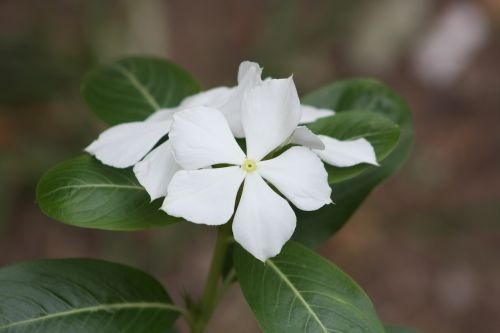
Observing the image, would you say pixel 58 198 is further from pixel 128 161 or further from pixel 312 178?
pixel 312 178

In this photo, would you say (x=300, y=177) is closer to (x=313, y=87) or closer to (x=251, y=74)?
(x=251, y=74)

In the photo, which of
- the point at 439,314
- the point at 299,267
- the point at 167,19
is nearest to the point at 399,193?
the point at 439,314

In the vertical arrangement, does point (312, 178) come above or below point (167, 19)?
above

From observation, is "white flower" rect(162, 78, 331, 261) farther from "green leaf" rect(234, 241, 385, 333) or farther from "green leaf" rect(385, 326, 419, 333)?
"green leaf" rect(385, 326, 419, 333)

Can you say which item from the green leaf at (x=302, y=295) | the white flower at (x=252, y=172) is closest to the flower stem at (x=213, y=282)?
the green leaf at (x=302, y=295)

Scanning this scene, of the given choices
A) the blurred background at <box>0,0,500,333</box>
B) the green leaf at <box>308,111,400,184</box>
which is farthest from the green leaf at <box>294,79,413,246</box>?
the blurred background at <box>0,0,500,333</box>

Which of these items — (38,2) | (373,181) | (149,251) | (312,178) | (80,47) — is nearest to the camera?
(312,178)

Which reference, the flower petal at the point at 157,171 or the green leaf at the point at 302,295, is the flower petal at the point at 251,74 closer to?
the flower petal at the point at 157,171
